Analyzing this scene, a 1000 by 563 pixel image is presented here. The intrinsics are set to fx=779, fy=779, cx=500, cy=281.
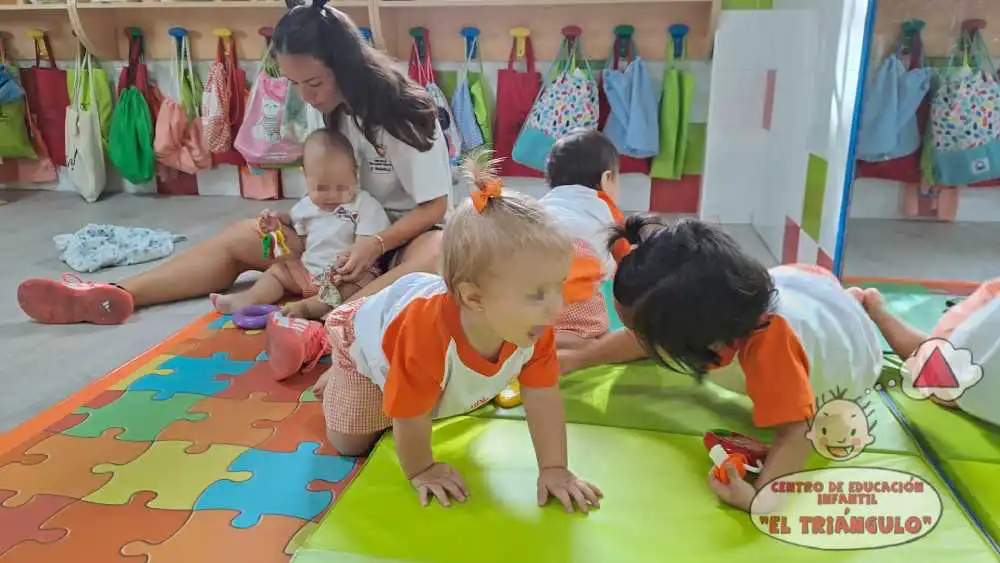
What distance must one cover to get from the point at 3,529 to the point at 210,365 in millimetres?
480

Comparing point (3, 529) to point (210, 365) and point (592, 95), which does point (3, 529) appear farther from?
point (592, 95)

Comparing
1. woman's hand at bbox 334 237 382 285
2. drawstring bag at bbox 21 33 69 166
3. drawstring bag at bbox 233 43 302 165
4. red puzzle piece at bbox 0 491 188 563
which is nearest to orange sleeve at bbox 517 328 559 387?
red puzzle piece at bbox 0 491 188 563

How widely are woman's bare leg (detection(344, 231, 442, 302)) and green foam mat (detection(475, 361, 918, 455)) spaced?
0.41 meters

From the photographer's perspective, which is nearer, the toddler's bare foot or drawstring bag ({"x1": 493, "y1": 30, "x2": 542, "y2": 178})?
the toddler's bare foot

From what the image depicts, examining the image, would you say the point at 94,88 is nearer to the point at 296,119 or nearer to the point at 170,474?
the point at 296,119

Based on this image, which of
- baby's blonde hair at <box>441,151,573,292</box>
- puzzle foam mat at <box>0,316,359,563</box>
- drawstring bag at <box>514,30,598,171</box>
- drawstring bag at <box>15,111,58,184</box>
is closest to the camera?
baby's blonde hair at <box>441,151,573,292</box>

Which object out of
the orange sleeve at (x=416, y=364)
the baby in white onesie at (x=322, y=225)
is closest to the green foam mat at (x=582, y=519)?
the orange sleeve at (x=416, y=364)

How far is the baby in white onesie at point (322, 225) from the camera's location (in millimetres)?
1506

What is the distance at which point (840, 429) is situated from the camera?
1.00 m

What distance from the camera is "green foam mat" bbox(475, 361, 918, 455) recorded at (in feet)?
3.45

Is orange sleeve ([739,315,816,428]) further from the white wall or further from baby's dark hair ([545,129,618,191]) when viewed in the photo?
the white wall

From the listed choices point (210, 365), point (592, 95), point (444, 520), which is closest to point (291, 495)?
point (444, 520)

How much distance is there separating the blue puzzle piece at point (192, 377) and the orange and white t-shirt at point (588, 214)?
0.61 metres

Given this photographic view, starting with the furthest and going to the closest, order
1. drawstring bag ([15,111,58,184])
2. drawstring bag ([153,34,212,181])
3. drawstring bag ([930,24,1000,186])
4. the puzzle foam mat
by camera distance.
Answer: drawstring bag ([15,111,58,184])
drawstring bag ([153,34,212,181])
drawstring bag ([930,24,1000,186])
the puzzle foam mat
